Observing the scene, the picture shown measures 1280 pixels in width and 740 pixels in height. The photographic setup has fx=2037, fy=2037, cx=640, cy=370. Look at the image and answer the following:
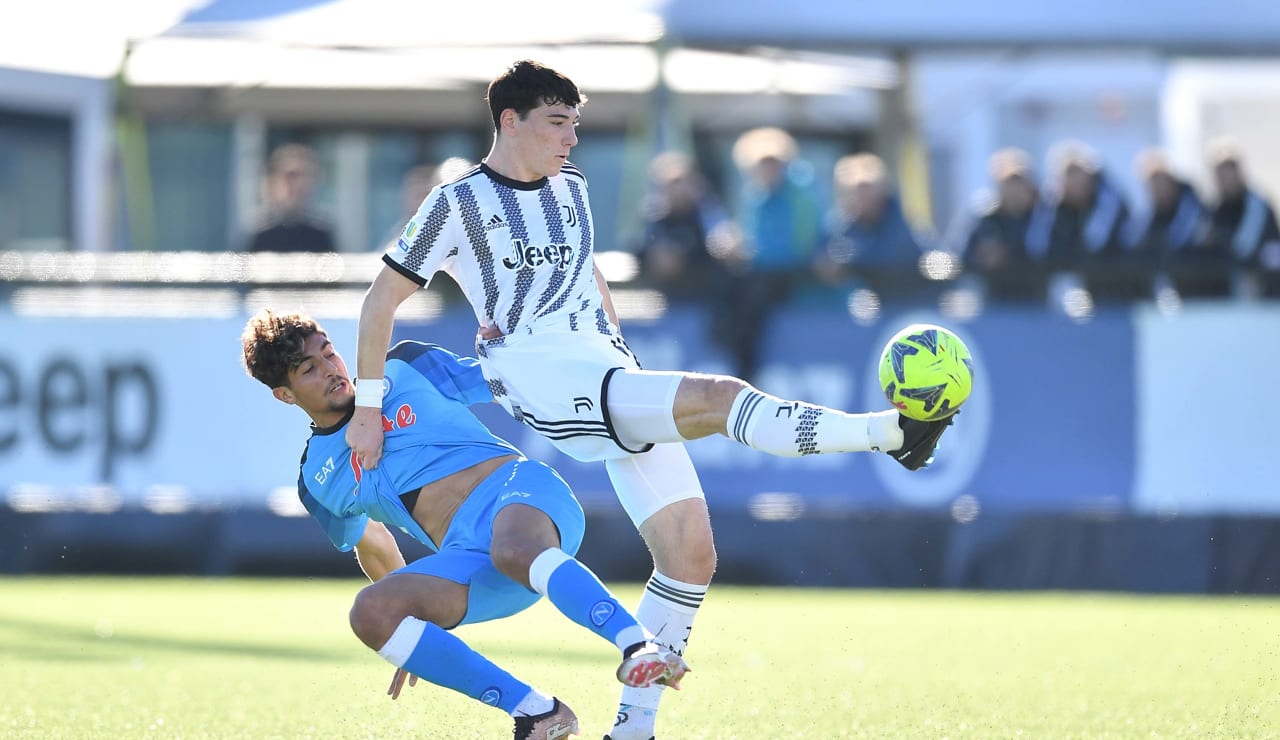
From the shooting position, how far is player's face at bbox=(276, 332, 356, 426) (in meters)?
6.25

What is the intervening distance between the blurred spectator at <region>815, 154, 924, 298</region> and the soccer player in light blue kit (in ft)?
19.7

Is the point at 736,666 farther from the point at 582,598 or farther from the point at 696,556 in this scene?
the point at 582,598

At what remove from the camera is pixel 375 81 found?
57.2 ft

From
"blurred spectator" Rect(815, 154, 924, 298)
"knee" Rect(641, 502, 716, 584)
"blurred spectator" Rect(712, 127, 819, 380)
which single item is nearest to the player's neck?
"knee" Rect(641, 502, 716, 584)

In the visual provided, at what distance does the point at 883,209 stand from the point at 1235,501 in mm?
2750

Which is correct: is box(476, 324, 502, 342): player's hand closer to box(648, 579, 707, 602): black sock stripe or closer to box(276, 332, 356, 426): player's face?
box(276, 332, 356, 426): player's face

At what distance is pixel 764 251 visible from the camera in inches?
501

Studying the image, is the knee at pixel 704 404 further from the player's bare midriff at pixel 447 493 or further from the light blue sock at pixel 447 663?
the light blue sock at pixel 447 663

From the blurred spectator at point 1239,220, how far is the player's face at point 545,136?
6.96m

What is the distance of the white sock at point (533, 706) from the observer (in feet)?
19.0

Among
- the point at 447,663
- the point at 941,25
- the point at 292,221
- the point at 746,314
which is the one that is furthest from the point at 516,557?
the point at 941,25

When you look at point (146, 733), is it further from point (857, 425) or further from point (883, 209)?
point (883, 209)

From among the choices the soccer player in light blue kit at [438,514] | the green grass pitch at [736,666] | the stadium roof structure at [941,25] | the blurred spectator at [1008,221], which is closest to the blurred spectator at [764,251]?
the stadium roof structure at [941,25]

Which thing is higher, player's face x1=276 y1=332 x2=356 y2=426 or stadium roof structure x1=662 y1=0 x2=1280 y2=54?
stadium roof structure x1=662 y1=0 x2=1280 y2=54
